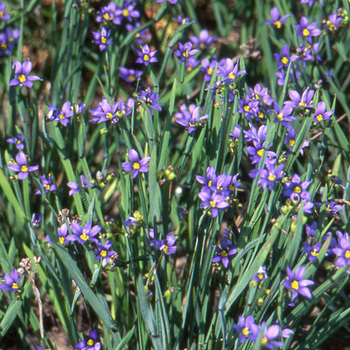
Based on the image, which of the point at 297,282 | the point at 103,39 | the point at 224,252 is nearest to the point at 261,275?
the point at 297,282

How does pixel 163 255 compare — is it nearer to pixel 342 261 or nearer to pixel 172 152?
Result: pixel 342 261

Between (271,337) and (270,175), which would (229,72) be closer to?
(270,175)

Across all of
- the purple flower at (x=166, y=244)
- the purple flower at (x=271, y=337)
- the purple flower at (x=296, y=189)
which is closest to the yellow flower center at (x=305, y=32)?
the purple flower at (x=296, y=189)

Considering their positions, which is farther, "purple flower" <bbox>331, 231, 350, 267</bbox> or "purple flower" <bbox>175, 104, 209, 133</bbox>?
"purple flower" <bbox>175, 104, 209, 133</bbox>

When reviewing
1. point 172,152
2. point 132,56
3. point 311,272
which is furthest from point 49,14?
point 311,272

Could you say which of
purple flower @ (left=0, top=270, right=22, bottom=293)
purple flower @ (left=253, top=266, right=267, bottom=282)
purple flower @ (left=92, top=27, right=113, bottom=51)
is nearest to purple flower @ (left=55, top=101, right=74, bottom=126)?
purple flower @ (left=92, top=27, right=113, bottom=51)

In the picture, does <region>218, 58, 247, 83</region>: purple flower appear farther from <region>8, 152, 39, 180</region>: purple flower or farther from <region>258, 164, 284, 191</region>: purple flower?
<region>8, 152, 39, 180</region>: purple flower
